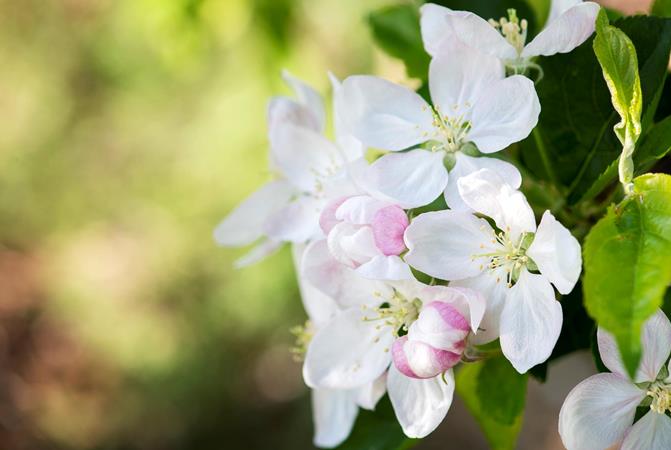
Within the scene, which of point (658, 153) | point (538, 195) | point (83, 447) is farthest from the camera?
point (83, 447)

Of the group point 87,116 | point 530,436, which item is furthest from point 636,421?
point 87,116

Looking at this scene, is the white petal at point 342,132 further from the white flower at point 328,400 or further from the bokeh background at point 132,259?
the bokeh background at point 132,259

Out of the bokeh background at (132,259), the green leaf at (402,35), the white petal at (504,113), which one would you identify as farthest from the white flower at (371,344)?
the bokeh background at (132,259)

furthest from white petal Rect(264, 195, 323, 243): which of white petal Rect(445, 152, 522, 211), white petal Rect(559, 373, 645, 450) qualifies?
white petal Rect(559, 373, 645, 450)

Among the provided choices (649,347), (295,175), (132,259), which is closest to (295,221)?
(295,175)

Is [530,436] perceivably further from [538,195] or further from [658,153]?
[658,153]
